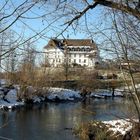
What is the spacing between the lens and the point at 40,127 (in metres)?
16.9

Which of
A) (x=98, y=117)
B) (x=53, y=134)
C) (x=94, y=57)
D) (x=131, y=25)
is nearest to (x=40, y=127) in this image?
(x=53, y=134)

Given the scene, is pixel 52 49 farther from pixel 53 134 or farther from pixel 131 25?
pixel 53 134

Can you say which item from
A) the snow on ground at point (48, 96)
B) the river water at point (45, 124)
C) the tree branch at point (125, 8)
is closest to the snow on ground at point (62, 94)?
the snow on ground at point (48, 96)

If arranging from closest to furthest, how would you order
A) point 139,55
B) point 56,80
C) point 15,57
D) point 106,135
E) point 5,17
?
1. point 5,17
2. point 15,57
3. point 139,55
4. point 106,135
5. point 56,80

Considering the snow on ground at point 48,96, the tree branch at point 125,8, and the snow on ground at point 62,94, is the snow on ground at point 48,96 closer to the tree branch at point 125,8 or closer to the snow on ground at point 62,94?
the snow on ground at point 62,94

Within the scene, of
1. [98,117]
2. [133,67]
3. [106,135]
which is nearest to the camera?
[133,67]

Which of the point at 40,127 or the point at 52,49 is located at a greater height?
the point at 52,49

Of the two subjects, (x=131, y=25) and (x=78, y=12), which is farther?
(x=131, y=25)

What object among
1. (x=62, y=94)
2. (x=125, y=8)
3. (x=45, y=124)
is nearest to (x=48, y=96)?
(x=62, y=94)

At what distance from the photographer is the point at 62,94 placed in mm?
33156

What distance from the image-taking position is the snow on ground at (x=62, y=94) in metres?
31.9

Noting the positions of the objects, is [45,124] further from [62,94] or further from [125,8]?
[125,8]

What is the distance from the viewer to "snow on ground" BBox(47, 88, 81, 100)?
1256 inches

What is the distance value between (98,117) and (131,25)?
49.1ft
